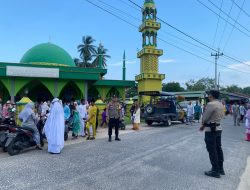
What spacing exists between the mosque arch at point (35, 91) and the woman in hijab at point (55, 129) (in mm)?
16908

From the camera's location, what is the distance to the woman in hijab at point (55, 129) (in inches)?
339

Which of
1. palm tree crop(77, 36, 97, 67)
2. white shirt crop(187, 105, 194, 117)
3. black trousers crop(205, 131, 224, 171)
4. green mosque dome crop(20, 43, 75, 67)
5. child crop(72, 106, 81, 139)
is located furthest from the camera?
palm tree crop(77, 36, 97, 67)

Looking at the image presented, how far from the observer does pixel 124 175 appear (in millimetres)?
6180

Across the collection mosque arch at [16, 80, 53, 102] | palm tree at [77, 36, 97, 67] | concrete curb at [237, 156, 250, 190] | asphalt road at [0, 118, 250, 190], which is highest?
palm tree at [77, 36, 97, 67]

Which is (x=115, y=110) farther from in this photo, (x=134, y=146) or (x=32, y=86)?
(x=32, y=86)

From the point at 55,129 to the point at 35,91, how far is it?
19931 mm

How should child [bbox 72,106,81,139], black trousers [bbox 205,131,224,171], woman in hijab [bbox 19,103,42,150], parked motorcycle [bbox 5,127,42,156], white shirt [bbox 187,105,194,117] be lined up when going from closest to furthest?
1. black trousers [bbox 205,131,224,171]
2. parked motorcycle [bbox 5,127,42,156]
3. woman in hijab [bbox 19,103,42,150]
4. child [bbox 72,106,81,139]
5. white shirt [bbox 187,105,194,117]

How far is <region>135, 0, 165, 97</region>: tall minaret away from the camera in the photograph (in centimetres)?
3350

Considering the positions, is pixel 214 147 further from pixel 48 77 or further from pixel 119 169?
pixel 48 77

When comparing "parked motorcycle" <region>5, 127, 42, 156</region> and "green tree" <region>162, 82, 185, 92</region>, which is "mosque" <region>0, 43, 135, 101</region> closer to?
"parked motorcycle" <region>5, 127, 42, 156</region>

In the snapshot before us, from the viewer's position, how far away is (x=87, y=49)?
53750 mm

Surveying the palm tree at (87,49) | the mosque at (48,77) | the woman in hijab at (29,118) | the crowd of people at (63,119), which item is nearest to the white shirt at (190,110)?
the crowd of people at (63,119)

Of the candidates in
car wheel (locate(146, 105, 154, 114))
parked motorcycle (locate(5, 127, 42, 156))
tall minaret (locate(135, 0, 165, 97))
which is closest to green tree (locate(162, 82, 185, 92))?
tall minaret (locate(135, 0, 165, 97))

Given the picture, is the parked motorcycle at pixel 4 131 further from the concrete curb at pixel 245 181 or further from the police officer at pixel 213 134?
the concrete curb at pixel 245 181
